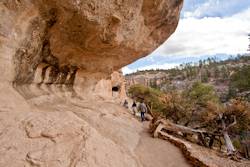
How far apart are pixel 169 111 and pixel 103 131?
39.2 feet

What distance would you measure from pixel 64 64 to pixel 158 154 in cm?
508

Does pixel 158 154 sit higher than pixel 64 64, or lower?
lower

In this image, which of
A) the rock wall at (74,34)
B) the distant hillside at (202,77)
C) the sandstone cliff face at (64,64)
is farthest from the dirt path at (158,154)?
the distant hillside at (202,77)

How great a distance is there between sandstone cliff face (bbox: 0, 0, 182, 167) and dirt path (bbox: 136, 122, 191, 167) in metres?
0.41

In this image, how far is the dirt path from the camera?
6696 millimetres

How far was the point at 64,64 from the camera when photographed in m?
9.56

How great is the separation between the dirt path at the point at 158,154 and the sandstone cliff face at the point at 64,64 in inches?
16.0

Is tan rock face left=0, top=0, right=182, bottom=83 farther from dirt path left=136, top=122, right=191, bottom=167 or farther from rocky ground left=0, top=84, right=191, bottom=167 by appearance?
dirt path left=136, top=122, right=191, bottom=167

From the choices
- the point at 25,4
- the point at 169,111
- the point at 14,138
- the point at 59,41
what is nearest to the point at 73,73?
the point at 59,41

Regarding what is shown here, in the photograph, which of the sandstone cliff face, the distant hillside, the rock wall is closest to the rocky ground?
the sandstone cliff face

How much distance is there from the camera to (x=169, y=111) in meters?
18.5

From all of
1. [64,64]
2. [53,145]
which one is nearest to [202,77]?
[64,64]

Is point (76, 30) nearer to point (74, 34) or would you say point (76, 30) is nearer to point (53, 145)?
point (74, 34)

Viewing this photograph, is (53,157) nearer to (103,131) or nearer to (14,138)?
(14,138)
